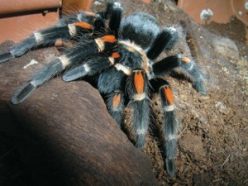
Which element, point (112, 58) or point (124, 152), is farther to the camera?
point (112, 58)

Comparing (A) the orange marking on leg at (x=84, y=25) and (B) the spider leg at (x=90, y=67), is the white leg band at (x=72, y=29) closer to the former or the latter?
(A) the orange marking on leg at (x=84, y=25)

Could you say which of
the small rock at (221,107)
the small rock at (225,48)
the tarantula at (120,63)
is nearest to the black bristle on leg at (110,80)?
the tarantula at (120,63)

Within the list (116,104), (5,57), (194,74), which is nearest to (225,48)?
(194,74)

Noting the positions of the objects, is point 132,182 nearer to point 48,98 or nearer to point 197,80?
point 48,98

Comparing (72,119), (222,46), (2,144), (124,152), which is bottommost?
(222,46)

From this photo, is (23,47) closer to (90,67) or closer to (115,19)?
(90,67)

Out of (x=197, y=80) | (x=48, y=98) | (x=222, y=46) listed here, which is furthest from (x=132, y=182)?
(x=222, y=46)

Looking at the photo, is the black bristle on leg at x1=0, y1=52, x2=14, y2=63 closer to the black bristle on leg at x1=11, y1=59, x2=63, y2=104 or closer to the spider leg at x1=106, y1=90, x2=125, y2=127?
the black bristle on leg at x1=11, y1=59, x2=63, y2=104

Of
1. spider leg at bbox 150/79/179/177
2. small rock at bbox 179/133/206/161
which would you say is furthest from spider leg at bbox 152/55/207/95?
small rock at bbox 179/133/206/161
